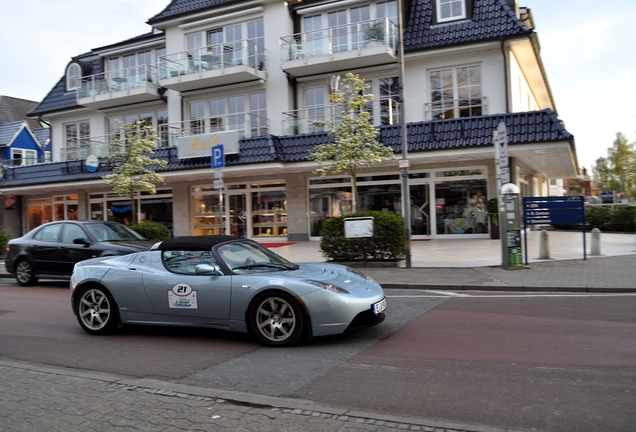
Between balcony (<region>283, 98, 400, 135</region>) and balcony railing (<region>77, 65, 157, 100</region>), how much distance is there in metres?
7.87

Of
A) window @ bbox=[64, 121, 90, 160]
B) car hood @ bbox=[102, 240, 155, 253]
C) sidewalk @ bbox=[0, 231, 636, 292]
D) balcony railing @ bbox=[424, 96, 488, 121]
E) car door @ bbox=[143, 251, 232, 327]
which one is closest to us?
car door @ bbox=[143, 251, 232, 327]

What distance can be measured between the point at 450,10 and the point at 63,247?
16.5m

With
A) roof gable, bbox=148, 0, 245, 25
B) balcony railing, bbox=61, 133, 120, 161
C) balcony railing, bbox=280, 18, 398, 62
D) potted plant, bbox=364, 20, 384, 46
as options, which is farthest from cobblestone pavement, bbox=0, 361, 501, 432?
balcony railing, bbox=61, 133, 120, 161

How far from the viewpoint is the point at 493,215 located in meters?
19.3

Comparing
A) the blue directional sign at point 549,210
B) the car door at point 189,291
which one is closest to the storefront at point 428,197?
the blue directional sign at point 549,210

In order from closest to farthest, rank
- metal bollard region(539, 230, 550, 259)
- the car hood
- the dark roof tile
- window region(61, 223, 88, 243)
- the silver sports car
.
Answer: the silver sports car
the car hood
window region(61, 223, 88, 243)
metal bollard region(539, 230, 550, 259)
the dark roof tile

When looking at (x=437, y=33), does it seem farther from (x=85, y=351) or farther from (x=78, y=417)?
(x=78, y=417)

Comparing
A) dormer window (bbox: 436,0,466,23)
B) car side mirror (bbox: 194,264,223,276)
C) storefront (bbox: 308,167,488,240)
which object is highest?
dormer window (bbox: 436,0,466,23)

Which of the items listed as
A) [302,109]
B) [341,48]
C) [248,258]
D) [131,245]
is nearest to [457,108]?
[341,48]

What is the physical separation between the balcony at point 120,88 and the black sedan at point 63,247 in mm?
14060

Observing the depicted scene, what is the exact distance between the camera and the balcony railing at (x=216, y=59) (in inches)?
876

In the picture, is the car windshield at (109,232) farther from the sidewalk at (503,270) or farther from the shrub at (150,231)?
the shrub at (150,231)

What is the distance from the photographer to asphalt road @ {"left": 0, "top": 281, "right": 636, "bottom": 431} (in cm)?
409

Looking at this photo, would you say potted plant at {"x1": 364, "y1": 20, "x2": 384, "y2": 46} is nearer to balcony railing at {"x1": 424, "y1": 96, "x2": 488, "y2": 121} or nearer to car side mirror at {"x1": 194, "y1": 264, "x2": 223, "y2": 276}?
balcony railing at {"x1": 424, "y1": 96, "x2": 488, "y2": 121}
